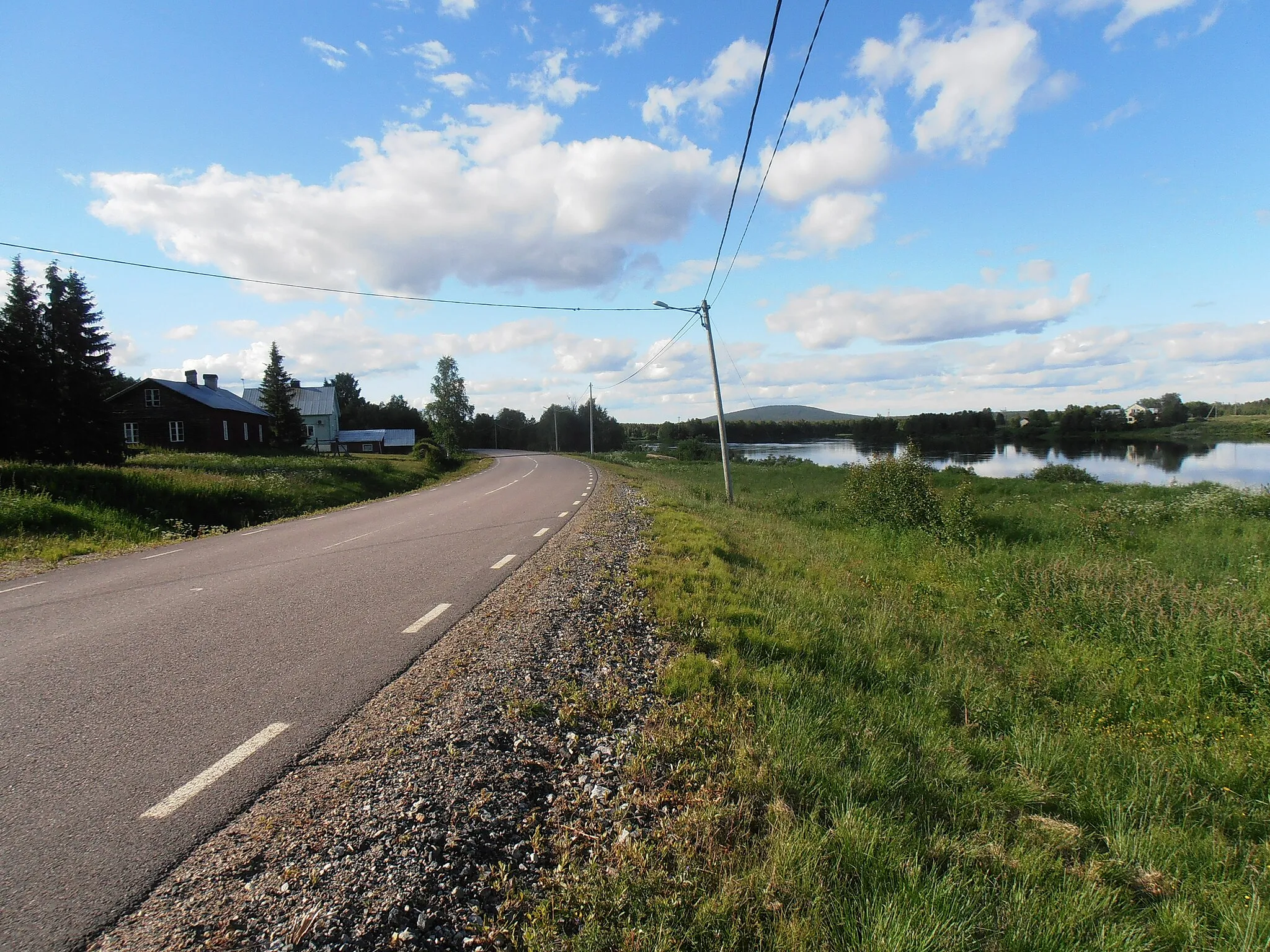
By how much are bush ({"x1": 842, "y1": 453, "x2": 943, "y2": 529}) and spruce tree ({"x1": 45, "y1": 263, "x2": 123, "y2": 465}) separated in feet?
115

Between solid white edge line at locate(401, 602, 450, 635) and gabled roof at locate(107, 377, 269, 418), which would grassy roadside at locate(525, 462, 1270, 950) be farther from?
gabled roof at locate(107, 377, 269, 418)

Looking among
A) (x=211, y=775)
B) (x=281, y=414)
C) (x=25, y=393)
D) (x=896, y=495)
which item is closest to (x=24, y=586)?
(x=211, y=775)

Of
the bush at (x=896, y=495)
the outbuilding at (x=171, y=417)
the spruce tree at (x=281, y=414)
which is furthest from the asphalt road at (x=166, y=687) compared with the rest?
the spruce tree at (x=281, y=414)

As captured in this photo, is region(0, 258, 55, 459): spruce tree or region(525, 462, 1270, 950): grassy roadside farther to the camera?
region(0, 258, 55, 459): spruce tree

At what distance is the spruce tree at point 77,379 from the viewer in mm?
29297

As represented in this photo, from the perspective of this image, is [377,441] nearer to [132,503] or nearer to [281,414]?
[281,414]

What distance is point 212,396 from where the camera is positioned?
46844 mm

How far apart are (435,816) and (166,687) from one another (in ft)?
9.55

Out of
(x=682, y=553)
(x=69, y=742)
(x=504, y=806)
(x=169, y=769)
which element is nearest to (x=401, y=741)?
(x=504, y=806)

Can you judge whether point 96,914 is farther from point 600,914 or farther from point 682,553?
point 682,553

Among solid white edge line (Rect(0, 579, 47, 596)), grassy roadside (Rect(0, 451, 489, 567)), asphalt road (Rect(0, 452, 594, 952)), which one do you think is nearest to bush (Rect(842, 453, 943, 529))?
asphalt road (Rect(0, 452, 594, 952))

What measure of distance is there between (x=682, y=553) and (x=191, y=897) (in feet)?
25.4

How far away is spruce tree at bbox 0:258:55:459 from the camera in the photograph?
2756 centimetres

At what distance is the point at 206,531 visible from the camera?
13.8 meters
